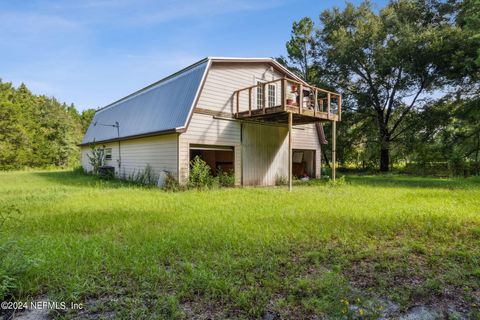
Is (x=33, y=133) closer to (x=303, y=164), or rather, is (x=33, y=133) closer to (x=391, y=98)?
(x=303, y=164)

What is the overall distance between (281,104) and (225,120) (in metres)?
2.61

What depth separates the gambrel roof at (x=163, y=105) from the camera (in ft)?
33.1

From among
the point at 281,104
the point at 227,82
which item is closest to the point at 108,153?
the point at 227,82

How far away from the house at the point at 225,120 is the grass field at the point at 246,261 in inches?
187

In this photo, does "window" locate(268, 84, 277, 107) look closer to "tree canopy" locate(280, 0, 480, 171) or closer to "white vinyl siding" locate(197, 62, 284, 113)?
"white vinyl siding" locate(197, 62, 284, 113)

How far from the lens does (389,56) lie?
16984 millimetres

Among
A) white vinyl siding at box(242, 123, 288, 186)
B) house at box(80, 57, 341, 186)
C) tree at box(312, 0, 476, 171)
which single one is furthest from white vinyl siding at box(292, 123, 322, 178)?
tree at box(312, 0, 476, 171)

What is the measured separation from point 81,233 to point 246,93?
8.86 meters

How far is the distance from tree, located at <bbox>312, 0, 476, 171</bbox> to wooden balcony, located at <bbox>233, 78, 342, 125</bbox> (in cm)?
840

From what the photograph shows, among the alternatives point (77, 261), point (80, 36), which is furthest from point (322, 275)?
point (80, 36)

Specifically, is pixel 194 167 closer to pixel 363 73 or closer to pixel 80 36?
pixel 80 36

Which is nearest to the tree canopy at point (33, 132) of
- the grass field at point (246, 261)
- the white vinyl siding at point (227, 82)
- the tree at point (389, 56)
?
the white vinyl siding at point (227, 82)

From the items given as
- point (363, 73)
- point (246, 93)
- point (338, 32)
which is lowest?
point (246, 93)

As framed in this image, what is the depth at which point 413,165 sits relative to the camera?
64.5 feet
